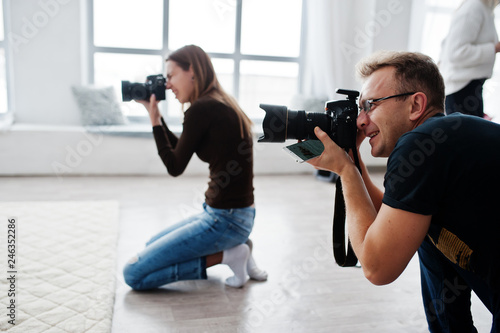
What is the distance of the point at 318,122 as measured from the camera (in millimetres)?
1163

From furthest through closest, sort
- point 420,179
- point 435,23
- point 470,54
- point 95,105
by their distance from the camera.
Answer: point 435,23
point 95,105
point 470,54
point 420,179

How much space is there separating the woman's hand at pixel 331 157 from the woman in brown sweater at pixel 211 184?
76 cm

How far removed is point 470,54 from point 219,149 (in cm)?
144

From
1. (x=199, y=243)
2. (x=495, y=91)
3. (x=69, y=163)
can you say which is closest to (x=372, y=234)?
(x=199, y=243)

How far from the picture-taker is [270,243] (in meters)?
2.50

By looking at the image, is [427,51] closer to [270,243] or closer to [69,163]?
[270,243]

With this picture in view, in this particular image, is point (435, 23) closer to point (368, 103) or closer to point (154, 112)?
point (154, 112)

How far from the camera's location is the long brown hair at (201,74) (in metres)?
1.92

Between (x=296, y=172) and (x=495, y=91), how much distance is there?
1989 millimetres

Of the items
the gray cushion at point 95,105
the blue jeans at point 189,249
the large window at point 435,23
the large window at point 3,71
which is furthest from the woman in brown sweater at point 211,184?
the large window at point 435,23

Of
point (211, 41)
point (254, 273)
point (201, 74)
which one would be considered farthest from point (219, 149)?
point (211, 41)

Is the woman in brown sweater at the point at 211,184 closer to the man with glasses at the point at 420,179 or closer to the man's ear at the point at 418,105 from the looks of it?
the man with glasses at the point at 420,179

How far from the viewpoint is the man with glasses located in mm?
921

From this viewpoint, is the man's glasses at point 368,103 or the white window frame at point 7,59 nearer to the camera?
the man's glasses at point 368,103
